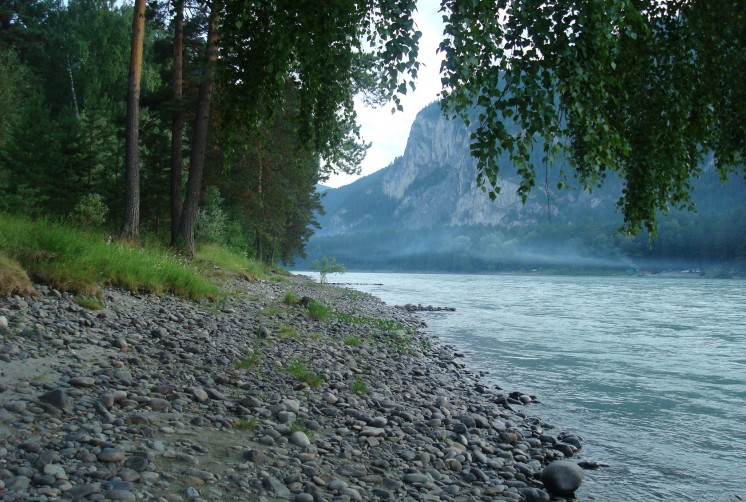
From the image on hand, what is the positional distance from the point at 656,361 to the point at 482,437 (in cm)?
1074

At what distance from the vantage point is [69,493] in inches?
135

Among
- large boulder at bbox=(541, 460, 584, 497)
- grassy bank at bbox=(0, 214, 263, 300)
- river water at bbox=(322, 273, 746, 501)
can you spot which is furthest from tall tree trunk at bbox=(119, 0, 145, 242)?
large boulder at bbox=(541, 460, 584, 497)

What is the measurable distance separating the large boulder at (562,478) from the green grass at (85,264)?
810cm

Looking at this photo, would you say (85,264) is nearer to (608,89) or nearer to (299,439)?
(299,439)

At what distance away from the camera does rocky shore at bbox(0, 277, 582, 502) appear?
13.2 ft

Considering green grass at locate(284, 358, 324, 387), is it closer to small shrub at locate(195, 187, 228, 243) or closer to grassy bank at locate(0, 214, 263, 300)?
grassy bank at locate(0, 214, 263, 300)

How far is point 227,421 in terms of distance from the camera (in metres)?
5.44

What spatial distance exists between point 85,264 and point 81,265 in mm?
274

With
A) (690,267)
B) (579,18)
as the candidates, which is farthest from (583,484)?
(690,267)

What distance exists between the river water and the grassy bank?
25.8 feet

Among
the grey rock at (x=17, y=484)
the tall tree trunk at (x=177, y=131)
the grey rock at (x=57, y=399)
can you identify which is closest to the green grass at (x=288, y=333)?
the grey rock at (x=57, y=399)

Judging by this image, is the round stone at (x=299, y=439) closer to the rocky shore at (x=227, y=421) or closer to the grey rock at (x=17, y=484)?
the rocky shore at (x=227, y=421)

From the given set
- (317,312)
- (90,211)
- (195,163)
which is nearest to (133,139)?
(195,163)

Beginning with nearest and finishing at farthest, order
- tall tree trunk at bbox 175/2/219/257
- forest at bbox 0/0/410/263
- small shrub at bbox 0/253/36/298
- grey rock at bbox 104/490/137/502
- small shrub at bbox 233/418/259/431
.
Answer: grey rock at bbox 104/490/137/502 < small shrub at bbox 233/418/259/431 < forest at bbox 0/0/410/263 < small shrub at bbox 0/253/36/298 < tall tree trunk at bbox 175/2/219/257
